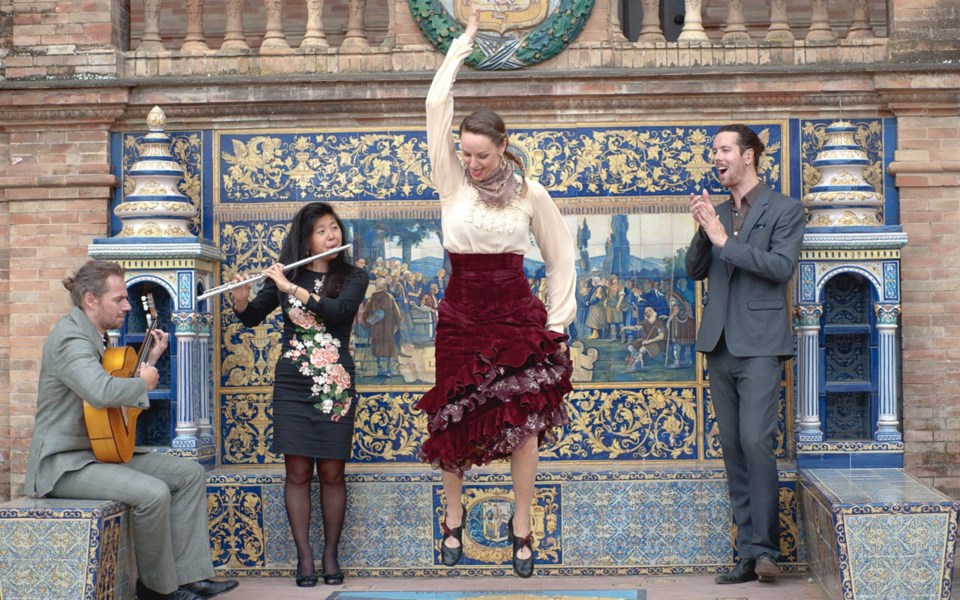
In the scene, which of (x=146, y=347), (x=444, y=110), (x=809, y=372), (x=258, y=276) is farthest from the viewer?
(x=809, y=372)

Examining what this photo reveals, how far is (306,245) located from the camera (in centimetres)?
784

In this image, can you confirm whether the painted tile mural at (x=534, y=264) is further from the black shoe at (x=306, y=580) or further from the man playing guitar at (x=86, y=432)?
the man playing guitar at (x=86, y=432)

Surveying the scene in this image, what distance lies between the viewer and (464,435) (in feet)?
21.3

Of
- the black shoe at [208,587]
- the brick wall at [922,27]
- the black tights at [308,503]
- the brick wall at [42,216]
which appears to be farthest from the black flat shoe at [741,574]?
the brick wall at [42,216]

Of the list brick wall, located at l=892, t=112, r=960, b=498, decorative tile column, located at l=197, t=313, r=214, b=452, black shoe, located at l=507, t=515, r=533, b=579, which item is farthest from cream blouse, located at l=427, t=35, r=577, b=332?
brick wall, located at l=892, t=112, r=960, b=498

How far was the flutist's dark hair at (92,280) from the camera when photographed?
7133 mm

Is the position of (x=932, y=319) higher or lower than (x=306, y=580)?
higher

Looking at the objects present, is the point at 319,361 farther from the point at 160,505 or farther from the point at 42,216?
the point at 42,216

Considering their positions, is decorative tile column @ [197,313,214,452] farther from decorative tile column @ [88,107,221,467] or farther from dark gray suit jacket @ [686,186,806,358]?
dark gray suit jacket @ [686,186,806,358]

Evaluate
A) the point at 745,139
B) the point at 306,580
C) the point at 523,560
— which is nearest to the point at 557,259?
the point at 523,560

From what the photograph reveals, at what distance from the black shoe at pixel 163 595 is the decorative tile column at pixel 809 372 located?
3274 mm

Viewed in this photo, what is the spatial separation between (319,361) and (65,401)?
1369 millimetres

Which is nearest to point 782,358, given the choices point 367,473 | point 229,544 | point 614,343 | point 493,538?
point 614,343

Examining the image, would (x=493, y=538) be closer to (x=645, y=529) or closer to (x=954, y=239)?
(x=645, y=529)
